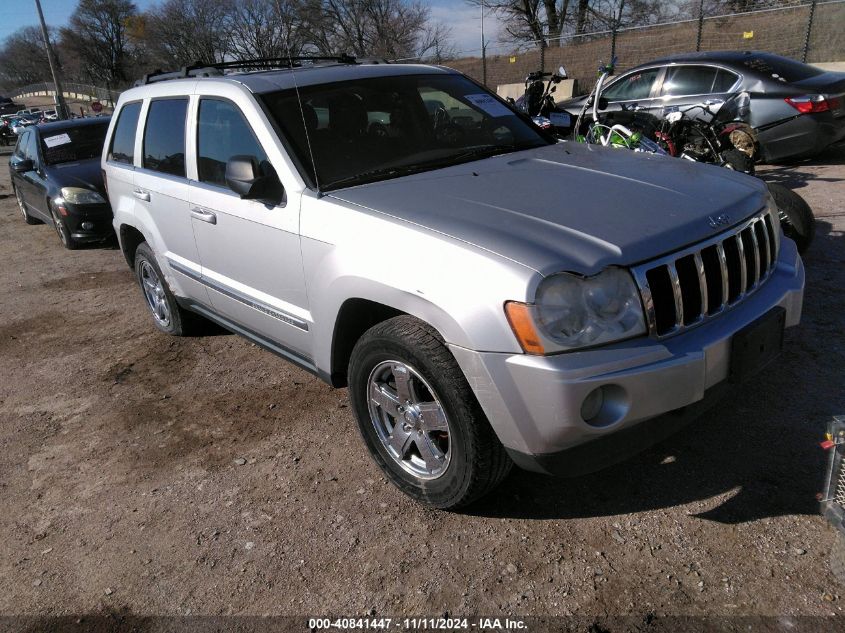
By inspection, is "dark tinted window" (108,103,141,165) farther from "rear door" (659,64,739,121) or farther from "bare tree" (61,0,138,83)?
"bare tree" (61,0,138,83)

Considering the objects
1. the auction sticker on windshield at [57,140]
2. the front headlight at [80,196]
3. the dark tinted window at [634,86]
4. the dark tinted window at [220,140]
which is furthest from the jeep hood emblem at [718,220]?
the auction sticker on windshield at [57,140]

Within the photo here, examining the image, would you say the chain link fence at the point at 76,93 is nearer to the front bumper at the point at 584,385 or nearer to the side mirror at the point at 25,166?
the side mirror at the point at 25,166

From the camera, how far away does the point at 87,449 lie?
3.81 metres

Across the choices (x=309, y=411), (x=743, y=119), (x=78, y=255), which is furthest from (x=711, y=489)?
(x=78, y=255)

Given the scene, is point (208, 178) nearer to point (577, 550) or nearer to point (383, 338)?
point (383, 338)

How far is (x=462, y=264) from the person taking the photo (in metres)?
2.43

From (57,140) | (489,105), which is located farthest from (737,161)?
(57,140)

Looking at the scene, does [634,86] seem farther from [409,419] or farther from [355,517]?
[355,517]

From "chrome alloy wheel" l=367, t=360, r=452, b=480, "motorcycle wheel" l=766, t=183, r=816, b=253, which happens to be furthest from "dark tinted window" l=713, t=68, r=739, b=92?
"chrome alloy wheel" l=367, t=360, r=452, b=480

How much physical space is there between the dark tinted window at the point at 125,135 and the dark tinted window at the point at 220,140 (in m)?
1.22

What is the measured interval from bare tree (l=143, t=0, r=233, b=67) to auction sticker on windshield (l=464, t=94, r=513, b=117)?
7.24 m

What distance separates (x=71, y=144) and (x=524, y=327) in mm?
9332

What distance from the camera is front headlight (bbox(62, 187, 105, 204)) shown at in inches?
A: 336

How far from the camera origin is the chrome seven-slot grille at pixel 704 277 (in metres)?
2.45
